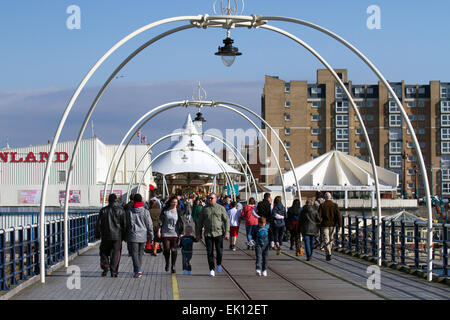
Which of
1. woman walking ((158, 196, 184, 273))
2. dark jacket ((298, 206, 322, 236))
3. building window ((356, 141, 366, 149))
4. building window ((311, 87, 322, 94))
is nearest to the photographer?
woman walking ((158, 196, 184, 273))

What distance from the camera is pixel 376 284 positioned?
45.5 feet

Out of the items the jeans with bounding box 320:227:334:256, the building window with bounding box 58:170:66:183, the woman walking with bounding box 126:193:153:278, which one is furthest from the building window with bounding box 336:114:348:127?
the woman walking with bounding box 126:193:153:278

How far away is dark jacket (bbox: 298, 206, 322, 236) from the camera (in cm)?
1903

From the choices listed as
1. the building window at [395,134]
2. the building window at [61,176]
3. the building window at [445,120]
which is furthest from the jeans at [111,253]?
the building window at [445,120]

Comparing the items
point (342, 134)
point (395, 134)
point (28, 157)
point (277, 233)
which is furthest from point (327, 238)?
point (395, 134)

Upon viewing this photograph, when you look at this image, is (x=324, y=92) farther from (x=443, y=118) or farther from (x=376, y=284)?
(x=376, y=284)

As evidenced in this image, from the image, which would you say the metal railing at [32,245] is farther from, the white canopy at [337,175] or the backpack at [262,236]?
the white canopy at [337,175]

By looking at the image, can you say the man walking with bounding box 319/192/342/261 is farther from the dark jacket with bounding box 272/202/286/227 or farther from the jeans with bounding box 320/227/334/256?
the dark jacket with bounding box 272/202/286/227

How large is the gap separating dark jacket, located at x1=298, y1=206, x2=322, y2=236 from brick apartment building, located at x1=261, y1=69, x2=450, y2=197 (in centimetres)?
8616
